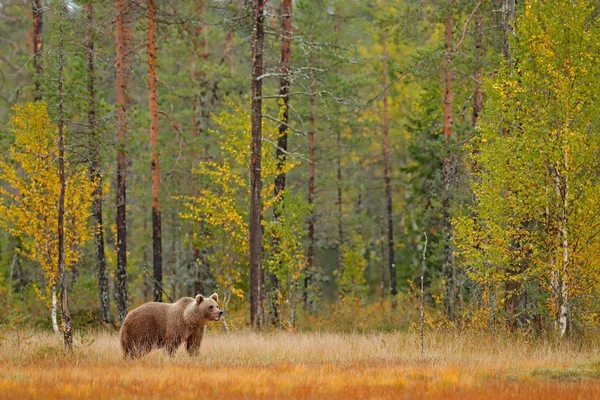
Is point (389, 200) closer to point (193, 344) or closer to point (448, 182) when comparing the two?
point (448, 182)

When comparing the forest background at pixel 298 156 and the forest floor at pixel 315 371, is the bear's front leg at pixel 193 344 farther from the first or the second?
the forest background at pixel 298 156

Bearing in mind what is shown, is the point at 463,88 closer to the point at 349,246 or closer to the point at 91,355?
the point at 349,246

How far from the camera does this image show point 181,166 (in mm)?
26797

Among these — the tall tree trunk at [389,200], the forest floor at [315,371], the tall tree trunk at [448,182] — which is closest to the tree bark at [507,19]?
the tall tree trunk at [448,182]

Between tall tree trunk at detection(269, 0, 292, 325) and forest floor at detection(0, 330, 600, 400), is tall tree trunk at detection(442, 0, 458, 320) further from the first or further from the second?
forest floor at detection(0, 330, 600, 400)

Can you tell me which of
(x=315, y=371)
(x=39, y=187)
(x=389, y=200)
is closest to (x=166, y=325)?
(x=315, y=371)

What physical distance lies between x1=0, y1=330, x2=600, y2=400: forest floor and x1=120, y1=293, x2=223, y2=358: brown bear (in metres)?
0.30

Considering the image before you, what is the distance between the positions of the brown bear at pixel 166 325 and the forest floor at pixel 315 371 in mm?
299

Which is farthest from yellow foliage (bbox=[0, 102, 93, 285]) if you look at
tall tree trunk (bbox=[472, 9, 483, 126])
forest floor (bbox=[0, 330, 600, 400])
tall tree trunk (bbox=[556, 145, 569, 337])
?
tall tree trunk (bbox=[556, 145, 569, 337])

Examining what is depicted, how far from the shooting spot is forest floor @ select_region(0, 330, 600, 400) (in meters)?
11.1

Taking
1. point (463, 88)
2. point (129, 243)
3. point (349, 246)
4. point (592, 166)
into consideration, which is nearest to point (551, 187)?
point (592, 166)

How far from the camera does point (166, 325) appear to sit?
1573 centimetres

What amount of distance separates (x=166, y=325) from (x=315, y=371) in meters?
3.88

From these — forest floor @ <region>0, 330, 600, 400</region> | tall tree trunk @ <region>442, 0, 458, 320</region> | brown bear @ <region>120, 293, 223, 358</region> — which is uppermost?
tall tree trunk @ <region>442, 0, 458, 320</region>
